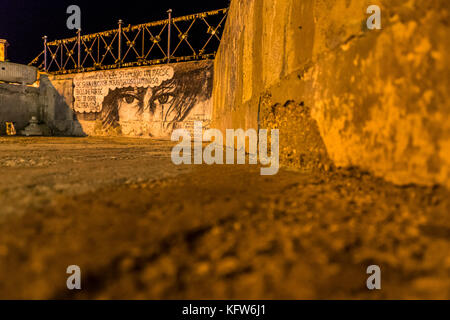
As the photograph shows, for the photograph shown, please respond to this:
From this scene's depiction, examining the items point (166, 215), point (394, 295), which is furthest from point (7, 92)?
point (394, 295)

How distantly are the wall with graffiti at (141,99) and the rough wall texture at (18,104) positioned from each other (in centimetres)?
95

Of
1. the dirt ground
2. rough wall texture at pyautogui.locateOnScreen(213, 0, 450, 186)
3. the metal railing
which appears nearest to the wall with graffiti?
the metal railing

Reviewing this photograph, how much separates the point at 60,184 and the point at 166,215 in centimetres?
64

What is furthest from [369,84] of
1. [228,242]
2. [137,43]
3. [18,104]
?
[18,104]

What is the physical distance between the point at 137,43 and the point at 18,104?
5032 millimetres

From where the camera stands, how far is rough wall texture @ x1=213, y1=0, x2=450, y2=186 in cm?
67

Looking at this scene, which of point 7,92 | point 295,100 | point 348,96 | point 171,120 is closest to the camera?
point 348,96

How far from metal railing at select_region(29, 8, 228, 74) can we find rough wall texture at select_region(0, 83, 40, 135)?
175 centimetres

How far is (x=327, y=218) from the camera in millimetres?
682

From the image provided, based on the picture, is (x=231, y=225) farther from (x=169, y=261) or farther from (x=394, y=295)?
(x=394, y=295)

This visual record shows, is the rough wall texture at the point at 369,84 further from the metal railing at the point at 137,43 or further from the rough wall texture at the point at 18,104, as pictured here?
the rough wall texture at the point at 18,104

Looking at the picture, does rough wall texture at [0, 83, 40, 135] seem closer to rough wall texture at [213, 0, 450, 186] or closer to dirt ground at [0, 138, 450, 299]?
dirt ground at [0, 138, 450, 299]

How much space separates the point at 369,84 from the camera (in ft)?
2.79

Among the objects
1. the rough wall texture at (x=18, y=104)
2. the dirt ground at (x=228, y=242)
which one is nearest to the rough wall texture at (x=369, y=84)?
the dirt ground at (x=228, y=242)
